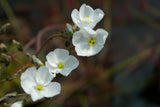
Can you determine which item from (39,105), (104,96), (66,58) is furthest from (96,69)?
(66,58)

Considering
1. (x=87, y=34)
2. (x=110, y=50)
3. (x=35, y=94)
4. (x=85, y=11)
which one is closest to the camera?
(x=35, y=94)

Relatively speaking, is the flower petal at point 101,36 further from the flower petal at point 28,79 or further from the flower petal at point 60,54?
the flower petal at point 28,79

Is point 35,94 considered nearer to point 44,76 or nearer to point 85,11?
point 44,76

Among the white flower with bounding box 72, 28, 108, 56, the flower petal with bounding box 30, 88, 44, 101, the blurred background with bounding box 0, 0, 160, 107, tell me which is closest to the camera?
the flower petal with bounding box 30, 88, 44, 101

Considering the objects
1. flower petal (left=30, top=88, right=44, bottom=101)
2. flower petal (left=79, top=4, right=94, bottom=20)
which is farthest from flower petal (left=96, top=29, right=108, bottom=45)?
flower petal (left=30, top=88, right=44, bottom=101)

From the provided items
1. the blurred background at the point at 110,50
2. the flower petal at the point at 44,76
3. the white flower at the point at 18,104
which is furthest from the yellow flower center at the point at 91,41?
the blurred background at the point at 110,50

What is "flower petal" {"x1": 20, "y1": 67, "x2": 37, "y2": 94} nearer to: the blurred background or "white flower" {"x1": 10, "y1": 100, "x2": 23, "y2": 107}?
"white flower" {"x1": 10, "y1": 100, "x2": 23, "y2": 107}

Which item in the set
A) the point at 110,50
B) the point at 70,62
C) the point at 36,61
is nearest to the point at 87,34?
the point at 70,62
